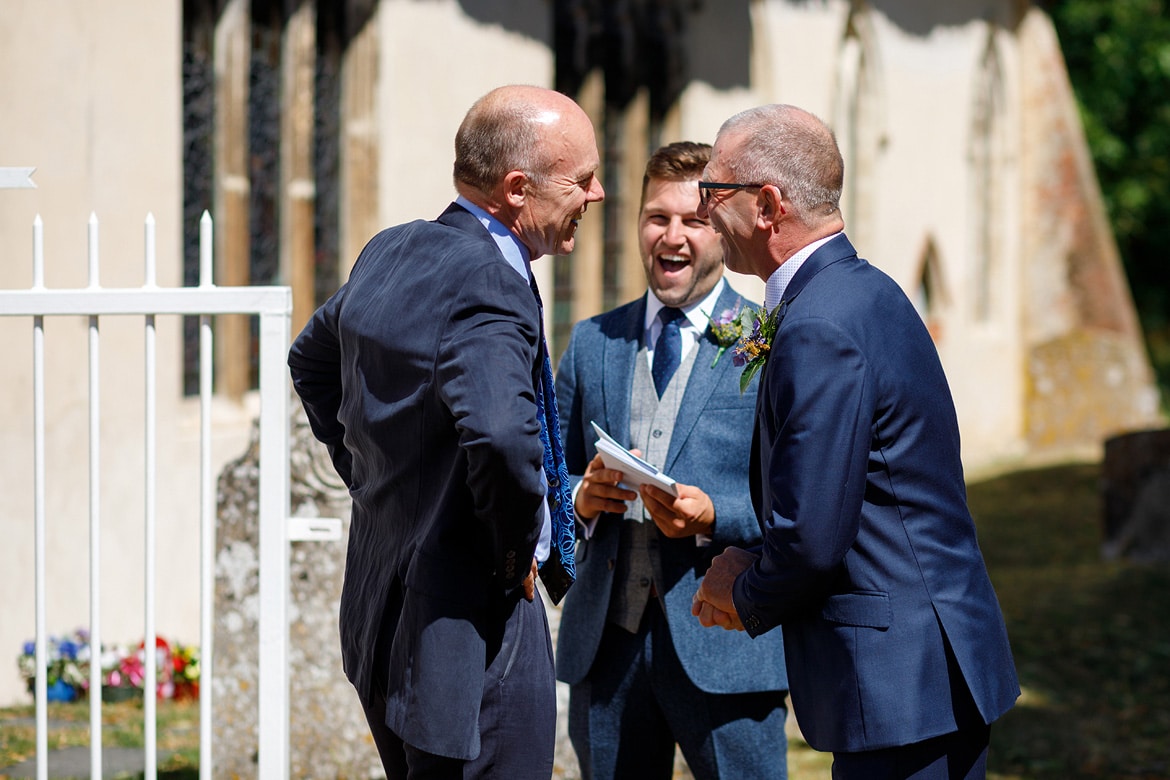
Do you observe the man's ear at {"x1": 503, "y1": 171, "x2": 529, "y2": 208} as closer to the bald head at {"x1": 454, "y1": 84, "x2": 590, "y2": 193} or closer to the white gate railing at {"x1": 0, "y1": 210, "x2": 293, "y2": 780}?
the bald head at {"x1": 454, "y1": 84, "x2": 590, "y2": 193}

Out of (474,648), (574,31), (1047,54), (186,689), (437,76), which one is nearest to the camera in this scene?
(474,648)

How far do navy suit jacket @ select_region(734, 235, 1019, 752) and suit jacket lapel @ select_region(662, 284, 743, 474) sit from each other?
0.71 m

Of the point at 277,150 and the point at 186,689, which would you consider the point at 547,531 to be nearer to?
the point at 186,689

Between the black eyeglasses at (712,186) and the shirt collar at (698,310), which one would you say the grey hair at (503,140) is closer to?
the black eyeglasses at (712,186)

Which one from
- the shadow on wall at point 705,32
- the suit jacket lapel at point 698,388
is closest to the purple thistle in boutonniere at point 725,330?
the suit jacket lapel at point 698,388

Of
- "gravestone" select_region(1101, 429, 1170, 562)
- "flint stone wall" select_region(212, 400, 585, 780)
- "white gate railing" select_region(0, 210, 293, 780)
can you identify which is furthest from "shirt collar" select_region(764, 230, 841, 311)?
"gravestone" select_region(1101, 429, 1170, 562)

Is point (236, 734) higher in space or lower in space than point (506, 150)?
lower

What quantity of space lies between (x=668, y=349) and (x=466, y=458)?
1077 millimetres

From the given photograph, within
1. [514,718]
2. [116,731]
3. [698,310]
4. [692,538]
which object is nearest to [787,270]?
[698,310]

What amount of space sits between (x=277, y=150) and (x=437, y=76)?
4.38 ft

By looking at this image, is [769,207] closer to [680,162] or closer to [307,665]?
[680,162]

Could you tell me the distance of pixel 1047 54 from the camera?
53.5ft

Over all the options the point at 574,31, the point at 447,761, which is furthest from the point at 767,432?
the point at 574,31

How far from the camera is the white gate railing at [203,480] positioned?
3.37m
